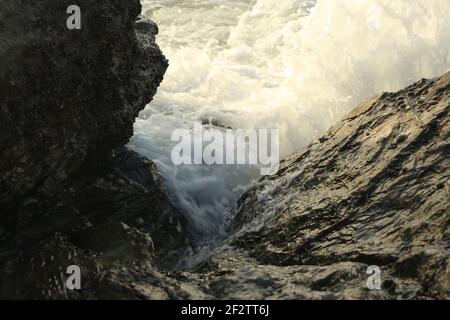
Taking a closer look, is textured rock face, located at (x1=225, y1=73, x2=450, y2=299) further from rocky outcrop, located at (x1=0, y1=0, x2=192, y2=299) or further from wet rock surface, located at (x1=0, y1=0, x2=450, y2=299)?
rocky outcrop, located at (x1=0, y1=0, x2=192, y2=299)

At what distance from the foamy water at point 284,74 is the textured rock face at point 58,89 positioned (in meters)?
1.68

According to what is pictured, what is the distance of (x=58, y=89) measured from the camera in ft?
13.2

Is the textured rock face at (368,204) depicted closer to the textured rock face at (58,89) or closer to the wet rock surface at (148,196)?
the wet rock surface at (148,196)

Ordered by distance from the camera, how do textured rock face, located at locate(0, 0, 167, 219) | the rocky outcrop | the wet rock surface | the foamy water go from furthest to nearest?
1. the foamy water
2. textured rock face, located at locate(0, 0, 167, 219)
3. the rocky outcrop
4. the wet rock surface

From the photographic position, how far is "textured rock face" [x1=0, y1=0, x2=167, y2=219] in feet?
12.4

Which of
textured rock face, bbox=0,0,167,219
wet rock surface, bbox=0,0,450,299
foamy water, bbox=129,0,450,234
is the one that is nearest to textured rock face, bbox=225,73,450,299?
wet rock surface, bbox=0,0,450,299

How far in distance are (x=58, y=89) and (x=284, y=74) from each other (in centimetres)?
621

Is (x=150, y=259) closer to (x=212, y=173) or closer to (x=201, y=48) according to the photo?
(x=212, y=173)

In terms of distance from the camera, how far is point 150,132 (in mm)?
7156

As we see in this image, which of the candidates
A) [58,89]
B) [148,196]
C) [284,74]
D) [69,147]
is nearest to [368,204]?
[148,196]

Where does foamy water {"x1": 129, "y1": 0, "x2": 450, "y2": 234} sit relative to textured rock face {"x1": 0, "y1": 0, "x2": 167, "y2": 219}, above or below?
above

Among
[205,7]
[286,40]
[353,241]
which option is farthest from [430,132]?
[205,7]

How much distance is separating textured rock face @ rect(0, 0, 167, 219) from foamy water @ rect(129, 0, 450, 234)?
168cm

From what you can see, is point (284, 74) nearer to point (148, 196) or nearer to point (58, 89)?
point (148, 196)
